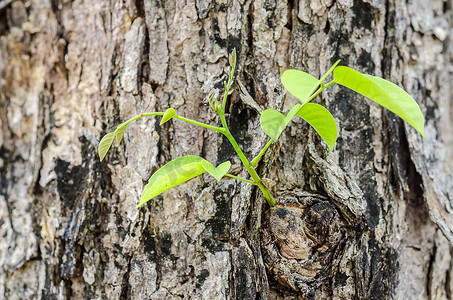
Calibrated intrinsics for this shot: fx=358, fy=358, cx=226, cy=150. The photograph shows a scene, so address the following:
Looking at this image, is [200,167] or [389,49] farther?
[389,49]

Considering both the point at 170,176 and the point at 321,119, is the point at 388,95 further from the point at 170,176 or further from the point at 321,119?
the point at 170,176

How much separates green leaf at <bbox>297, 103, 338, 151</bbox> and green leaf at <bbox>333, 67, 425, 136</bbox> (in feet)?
0.23

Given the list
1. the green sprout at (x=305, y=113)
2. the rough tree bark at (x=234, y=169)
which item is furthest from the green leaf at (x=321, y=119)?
the rough tree bark at (x=234, y=169)

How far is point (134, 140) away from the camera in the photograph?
836 mm

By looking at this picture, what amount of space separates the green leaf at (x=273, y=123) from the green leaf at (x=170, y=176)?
15cm

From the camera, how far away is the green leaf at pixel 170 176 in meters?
0.62

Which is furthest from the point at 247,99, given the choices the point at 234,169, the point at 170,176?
the point at 170,176

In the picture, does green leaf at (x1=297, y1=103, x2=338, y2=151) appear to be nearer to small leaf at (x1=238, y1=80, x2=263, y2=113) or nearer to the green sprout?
the green sprout

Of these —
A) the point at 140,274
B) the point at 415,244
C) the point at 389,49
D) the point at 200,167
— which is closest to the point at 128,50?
the point at 200,167

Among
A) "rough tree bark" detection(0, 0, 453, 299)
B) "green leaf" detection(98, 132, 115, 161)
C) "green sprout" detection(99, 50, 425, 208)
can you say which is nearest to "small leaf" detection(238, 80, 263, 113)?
"rough tree bark" detection(0, 0, 453, 299)

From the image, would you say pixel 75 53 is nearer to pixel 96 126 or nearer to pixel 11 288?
pixel 96 126

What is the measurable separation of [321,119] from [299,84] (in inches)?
3.2

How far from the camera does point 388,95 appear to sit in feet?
1.71

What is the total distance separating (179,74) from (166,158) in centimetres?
20
